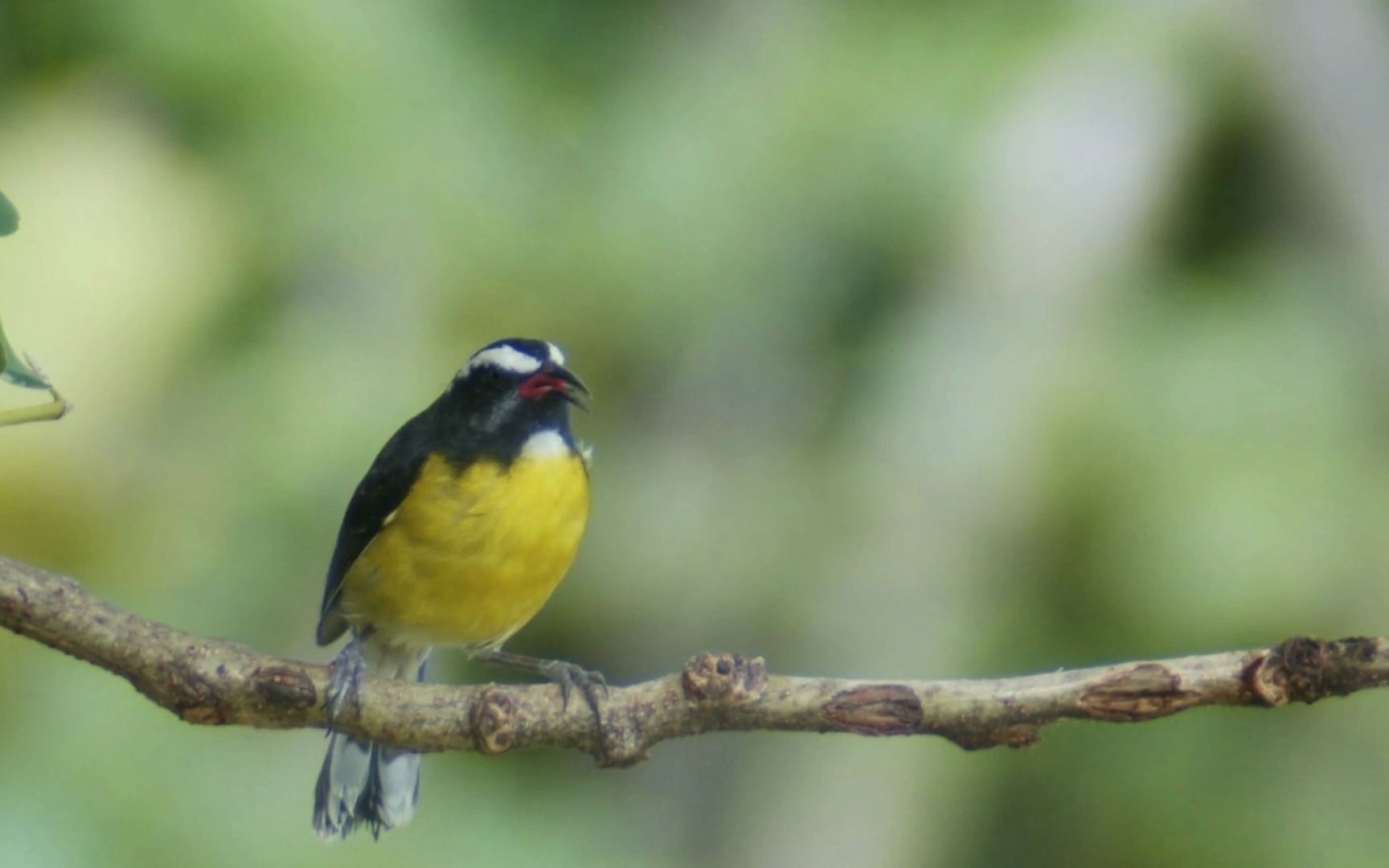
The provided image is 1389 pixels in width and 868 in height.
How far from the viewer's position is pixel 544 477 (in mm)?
2004

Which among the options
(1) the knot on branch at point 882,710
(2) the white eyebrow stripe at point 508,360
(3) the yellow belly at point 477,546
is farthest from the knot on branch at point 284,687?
Answer: (1) the knot on branch at point 882,710

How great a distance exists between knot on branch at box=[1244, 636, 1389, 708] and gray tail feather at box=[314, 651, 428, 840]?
130 cm

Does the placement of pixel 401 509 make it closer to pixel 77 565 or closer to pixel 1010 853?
pixel 77 565

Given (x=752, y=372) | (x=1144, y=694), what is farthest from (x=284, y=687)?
(x=752, y=372)

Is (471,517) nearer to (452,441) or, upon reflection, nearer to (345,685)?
(452,441)

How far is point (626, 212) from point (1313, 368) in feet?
6.25

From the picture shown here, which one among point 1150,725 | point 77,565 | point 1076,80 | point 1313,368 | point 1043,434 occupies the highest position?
point 1076,80

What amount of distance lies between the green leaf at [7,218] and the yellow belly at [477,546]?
777mm

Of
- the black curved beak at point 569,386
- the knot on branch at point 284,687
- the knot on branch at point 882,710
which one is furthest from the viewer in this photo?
the black curved beak at point 569,386

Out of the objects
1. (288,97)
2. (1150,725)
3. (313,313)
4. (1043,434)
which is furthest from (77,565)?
(1150,725)

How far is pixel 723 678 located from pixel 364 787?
976mm

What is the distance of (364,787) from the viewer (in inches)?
90.6

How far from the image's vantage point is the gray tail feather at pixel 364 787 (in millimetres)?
2273

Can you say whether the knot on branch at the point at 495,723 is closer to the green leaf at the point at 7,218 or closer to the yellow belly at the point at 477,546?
the yellow belly at the point at 477,546
